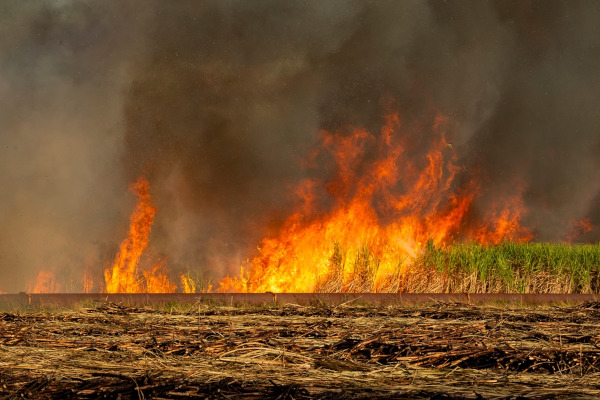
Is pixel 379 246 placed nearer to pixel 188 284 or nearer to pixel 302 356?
pixel 188 284

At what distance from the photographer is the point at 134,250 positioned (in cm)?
1139

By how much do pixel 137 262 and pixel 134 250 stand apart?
27 centimetres

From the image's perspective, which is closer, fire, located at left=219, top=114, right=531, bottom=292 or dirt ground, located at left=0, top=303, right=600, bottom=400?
dirt ground, located at left=0, top=303, right=600, bottom=400

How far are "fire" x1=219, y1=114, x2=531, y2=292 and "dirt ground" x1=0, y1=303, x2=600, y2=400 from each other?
3.54 m

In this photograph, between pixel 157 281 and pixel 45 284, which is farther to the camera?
pixel 45 284

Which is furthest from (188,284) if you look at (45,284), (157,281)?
(45,284)

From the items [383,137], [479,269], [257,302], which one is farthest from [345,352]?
[383,137]

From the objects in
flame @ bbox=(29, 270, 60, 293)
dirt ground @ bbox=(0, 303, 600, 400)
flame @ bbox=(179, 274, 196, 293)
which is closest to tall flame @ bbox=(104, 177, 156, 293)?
flame @ bbox=(179, 274, 196, 293)

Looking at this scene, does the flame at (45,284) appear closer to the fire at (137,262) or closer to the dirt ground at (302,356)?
the fire at (137,262)

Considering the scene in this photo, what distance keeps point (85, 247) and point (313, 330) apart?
9.11 meters

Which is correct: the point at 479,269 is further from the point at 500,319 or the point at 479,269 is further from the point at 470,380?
the point at 470,380

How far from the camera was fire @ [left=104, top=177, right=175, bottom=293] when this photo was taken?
11.0m

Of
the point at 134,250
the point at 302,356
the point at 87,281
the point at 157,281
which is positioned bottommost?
the point at 302,356

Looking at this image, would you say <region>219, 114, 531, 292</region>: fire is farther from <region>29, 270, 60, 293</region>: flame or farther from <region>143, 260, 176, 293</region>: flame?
<region>29, 270, 60, 293</region>: flame
